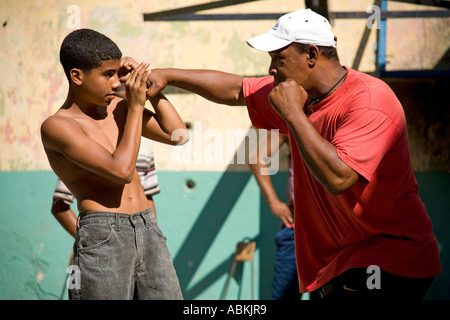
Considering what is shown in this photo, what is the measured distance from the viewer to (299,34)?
2705 millimetres

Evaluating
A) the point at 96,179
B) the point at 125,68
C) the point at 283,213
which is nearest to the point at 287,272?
the point at 283,213

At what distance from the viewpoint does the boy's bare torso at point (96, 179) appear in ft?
9.31

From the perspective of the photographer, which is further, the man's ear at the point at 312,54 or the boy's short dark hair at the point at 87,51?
the boy's short dark hair at the point at 87,51

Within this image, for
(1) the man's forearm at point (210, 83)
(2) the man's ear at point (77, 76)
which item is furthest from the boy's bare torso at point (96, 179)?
(1) the man's forearm at point (210, 83)

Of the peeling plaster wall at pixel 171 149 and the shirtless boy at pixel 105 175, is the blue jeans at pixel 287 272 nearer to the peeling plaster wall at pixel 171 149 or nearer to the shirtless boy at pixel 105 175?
the peeling plaster wall at pixel 171 149

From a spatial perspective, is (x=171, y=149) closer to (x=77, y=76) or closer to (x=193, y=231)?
(x=193, y=231)

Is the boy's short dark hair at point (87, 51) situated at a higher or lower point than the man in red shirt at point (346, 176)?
higher

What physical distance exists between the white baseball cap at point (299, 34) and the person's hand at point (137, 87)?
52 cm

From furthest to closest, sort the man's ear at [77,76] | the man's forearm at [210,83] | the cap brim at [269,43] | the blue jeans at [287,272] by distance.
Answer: the blue jeans at [287,272] → the man's forearm at [210,83] → the man's ear at [77,76] → the cap brim at [269,43]

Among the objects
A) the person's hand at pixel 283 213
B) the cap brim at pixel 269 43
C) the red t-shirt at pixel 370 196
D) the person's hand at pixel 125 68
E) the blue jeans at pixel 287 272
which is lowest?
the blue jeans at pixel 287 272

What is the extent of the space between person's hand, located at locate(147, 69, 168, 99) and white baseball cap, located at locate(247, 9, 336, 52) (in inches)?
19.3

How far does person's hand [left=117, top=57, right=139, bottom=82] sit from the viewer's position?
2914 millimetres
